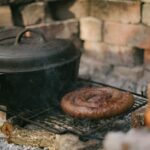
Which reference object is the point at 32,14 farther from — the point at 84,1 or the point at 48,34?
the point at 84,1

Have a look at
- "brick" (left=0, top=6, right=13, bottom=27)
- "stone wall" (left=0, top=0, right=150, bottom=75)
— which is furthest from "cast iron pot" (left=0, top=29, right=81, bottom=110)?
"stone wall" (left=0, top=0, right=150, bottom=75)

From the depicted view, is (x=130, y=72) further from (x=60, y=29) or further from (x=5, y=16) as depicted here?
(x=5, y=16)

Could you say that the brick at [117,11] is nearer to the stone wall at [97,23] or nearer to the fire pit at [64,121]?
the stone wall at [97,23]

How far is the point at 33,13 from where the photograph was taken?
591 centimetres

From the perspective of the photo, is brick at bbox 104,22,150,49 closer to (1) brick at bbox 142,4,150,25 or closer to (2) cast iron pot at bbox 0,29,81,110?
(1) brick at bbox 142,4,150,25

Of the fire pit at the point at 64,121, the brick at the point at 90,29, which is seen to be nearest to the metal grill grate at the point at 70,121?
the fire pit at the point at 64,121

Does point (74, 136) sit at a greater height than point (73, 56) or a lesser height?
lesser

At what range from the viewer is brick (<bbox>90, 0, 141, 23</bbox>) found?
227 inches

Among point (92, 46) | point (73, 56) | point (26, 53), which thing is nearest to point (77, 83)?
point (73, 56)

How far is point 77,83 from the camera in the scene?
199 inches

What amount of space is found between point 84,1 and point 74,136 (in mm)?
2857

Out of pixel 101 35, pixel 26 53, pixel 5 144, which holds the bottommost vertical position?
pixel 5 144

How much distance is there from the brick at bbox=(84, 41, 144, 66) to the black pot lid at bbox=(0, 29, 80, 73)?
180 cm

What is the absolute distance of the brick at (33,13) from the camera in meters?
5.85
